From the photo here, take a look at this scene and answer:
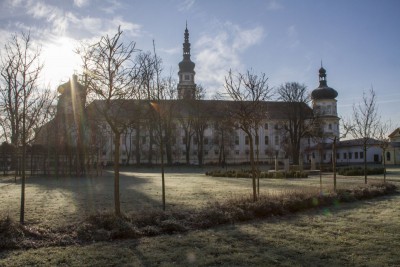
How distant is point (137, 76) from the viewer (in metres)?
10.2

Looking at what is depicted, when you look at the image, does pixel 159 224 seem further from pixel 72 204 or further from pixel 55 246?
pixel 72 204

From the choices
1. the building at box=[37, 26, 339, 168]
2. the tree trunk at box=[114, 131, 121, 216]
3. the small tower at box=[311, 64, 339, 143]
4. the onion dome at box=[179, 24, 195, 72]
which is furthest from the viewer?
the small tower at box=[311, 64, 339, 143]

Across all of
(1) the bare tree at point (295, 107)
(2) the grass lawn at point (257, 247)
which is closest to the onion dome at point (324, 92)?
(1) the bare tree at point (295, 107)

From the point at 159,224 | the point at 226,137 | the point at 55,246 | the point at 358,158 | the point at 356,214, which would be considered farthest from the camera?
the point at 358,158

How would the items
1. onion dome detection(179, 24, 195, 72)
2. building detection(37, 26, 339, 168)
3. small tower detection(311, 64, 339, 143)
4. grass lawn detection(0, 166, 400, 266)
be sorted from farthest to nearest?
small tower detection(311, 64, 339, 143)
onion dome detection(179, 24, 195, 72)
building detection(37, 26, 339, 168)
grass lawn detection(0, 166, 400, 266)

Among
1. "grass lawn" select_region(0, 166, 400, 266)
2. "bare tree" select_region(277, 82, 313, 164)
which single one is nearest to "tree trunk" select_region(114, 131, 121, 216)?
"grass lawn" select_region(0, 166, 400, 266)

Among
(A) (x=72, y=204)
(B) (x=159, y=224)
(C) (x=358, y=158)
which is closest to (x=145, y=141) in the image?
(C) (x=358, y=158)

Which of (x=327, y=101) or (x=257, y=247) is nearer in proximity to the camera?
(x=257, y=247)

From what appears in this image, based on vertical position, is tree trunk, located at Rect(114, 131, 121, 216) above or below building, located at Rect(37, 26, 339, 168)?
below

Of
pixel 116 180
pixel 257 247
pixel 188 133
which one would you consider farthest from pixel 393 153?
pixel 257 247

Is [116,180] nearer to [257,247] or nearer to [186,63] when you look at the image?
[257,247]

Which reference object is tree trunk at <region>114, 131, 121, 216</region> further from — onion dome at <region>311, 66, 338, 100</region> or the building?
onion dome at <region>311, 66, 338, 100</region>

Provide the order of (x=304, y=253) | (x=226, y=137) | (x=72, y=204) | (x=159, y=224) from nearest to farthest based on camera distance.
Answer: (x=304, y=253)
(x=159, y=224)
(x=72, y=204)
(x=226, y=137)

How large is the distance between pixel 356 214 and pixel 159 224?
5743mm
